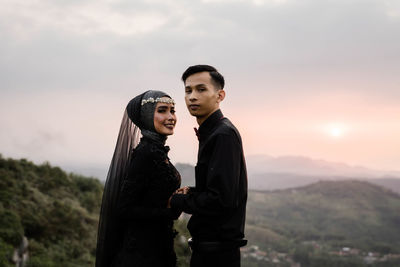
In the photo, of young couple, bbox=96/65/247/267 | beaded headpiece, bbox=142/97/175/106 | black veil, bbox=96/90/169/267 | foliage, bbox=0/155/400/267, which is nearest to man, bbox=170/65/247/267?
young couple, bbox=96/65/247/267

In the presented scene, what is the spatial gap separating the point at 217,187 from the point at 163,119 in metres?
0.97

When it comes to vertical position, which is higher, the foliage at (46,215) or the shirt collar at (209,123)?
the shirt collar at (209,123)

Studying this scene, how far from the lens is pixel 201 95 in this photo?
11.1 feet

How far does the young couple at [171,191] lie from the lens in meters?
3.09

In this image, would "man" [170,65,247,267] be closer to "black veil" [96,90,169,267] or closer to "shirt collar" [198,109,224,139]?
"shirt collar" [198,109,224,139]

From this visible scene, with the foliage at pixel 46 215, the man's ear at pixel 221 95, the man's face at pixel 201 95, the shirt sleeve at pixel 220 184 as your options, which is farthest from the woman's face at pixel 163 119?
the foliage at pixel 46 215

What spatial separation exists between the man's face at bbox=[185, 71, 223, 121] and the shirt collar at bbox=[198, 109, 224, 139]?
2.2 inches

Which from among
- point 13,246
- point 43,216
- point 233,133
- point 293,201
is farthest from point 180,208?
point 293,201

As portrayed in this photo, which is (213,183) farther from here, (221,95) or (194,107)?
(221,95)

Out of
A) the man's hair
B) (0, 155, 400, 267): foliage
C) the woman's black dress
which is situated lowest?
(0, 155, 400, 267): foliage

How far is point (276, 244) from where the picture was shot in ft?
178

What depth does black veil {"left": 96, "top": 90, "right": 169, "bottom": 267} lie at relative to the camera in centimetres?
370

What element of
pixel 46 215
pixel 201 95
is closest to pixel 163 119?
pixel 201 95

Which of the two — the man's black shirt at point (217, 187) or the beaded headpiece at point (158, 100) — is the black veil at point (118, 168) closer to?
the beaded headpiece at point (158, 100)
